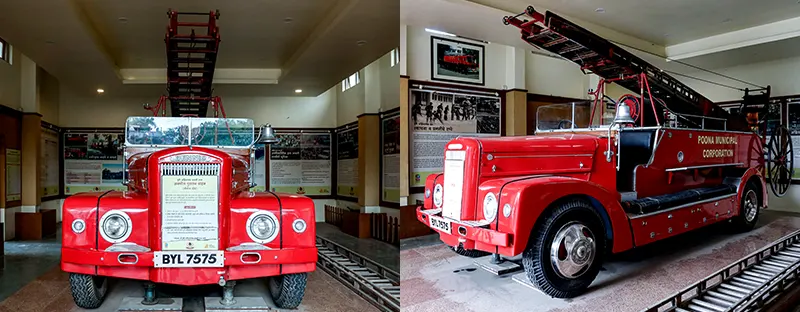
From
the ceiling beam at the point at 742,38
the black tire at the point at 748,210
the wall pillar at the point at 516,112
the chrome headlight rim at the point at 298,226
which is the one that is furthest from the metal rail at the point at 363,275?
the black tire at the point at 748,210

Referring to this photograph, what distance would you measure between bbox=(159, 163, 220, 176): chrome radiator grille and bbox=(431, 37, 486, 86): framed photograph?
4.20 feet

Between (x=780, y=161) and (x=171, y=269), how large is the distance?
14.7 feet

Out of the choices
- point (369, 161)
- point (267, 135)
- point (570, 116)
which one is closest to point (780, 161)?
point (570, 116)

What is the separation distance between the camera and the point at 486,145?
7.64ft

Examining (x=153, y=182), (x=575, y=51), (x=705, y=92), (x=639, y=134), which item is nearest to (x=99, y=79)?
(x=153, y=182)

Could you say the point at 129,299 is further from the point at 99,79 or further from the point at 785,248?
the point at 785,248

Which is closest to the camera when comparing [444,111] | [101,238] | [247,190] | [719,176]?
[101,238]

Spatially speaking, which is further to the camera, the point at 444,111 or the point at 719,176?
the point at 719,176

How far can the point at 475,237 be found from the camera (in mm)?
2156

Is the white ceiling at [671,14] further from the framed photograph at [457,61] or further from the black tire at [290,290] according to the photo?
the black tire at [290,290]

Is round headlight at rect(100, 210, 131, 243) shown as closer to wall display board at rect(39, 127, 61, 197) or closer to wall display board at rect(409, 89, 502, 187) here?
wall display board at rect(39, 127, 61, 197)

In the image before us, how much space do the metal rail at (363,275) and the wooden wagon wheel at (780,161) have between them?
331 cm

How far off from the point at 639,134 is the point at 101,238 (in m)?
2.97

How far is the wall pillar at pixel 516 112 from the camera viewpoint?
253 centimetres
